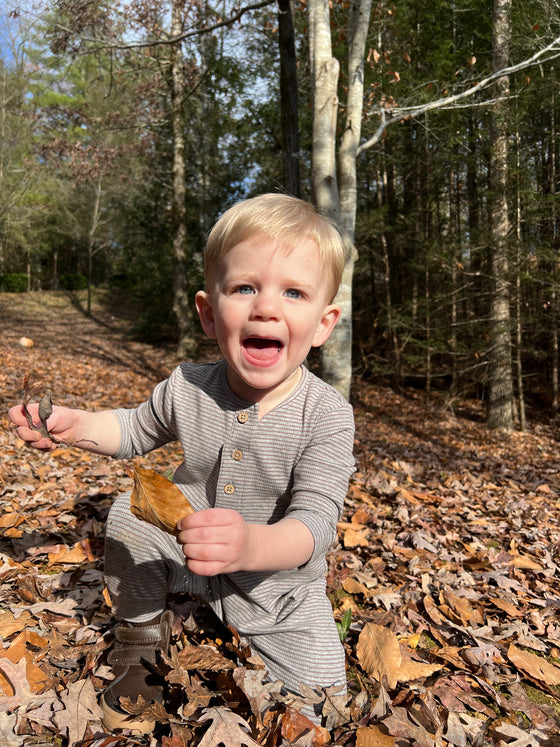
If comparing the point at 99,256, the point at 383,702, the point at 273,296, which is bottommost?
the point at 383,702

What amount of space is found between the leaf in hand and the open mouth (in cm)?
52

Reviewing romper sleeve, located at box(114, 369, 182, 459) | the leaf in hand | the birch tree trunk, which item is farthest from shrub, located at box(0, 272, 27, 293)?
the leaf in hand

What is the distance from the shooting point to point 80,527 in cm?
285

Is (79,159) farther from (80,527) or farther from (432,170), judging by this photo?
(80,527)

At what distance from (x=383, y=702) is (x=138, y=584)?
0.93 meters

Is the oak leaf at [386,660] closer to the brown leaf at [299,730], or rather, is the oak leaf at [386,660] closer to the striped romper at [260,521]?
the striped romper at [260,521]

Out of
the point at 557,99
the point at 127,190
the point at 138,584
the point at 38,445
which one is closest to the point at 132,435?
the point at 38,445

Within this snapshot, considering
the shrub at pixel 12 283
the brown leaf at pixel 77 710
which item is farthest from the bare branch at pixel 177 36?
the shrub at pixel 12 283

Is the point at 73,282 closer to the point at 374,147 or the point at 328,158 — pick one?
the point at 374,147

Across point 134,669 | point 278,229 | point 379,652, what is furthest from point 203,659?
point 278,229

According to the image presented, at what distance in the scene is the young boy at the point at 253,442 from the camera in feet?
5.36

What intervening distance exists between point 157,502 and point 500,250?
10.7m

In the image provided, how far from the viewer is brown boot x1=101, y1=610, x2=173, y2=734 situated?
1.58 meters

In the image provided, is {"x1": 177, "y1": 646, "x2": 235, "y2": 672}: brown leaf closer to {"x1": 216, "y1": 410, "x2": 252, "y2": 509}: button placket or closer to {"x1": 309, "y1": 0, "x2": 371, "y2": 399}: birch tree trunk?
{"x1": 216, "y1": 410, "x2": 252, "y2": 509}: button placket
